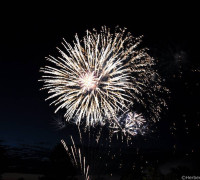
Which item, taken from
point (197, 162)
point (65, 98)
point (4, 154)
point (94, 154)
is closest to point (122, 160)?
point (197, 162)

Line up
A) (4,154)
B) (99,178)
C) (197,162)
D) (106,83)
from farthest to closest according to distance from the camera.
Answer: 1. (99,178)
2. (197,162)
3. (4,154)
4. (106,83)

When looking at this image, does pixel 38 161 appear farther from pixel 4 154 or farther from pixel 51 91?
pixel 51 91

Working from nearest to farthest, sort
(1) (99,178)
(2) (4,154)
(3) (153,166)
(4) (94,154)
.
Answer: (4) (94,154)
(3) (153,166)
(2) (4,154)
(1) (99,178)

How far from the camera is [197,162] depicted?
133ft

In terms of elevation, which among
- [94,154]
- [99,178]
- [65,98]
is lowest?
[99,178]

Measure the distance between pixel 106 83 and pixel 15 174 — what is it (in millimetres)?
36565

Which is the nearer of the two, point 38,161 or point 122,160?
point 38,161

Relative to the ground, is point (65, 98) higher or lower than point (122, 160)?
higher

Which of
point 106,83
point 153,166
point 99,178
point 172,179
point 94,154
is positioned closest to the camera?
point 106,83

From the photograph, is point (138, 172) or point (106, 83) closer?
point (106, 83)

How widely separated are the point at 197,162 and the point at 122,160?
21.0 meters

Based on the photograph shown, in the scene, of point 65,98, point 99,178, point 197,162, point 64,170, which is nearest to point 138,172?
point 99,178

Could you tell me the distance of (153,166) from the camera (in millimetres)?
32094

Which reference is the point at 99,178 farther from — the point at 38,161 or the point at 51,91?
the point at 51,91
